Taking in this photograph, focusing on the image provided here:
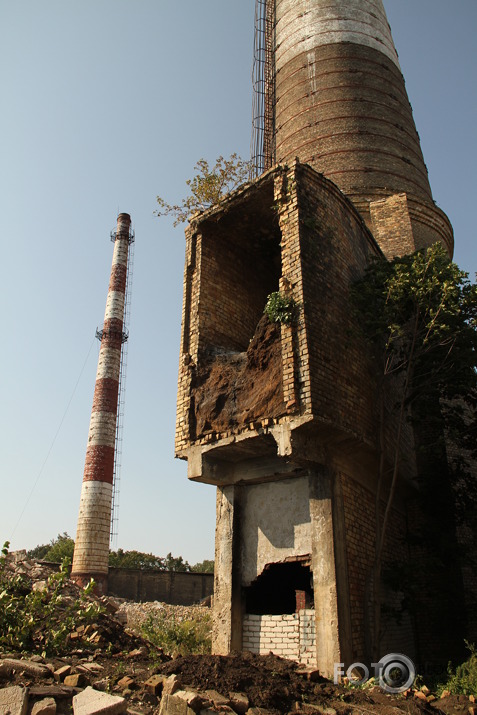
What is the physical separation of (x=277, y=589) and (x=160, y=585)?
2256 centimetres

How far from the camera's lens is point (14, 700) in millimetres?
4273

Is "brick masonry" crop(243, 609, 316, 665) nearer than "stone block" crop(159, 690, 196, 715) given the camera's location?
No

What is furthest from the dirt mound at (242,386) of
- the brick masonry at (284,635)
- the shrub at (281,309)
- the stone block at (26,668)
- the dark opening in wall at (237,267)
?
the stone block at (26,668)

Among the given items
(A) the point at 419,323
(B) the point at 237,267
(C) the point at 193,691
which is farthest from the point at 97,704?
(B) the point at 237,267

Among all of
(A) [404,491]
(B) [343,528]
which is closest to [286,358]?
(B) [343,528]

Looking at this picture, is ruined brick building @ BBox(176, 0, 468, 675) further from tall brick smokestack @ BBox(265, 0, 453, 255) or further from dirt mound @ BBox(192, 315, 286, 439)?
tall brick smokestack @ BBox(265, 0, 453, 255)

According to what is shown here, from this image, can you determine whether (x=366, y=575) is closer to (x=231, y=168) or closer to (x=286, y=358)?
(x=286, y=358)

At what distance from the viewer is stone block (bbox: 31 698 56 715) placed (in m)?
4.16

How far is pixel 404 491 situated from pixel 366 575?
3.04m

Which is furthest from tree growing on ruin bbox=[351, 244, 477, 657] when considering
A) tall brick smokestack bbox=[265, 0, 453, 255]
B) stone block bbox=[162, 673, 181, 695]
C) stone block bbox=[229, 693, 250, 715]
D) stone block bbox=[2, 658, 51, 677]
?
tall brick smokestack bbox=[265, 0, 453, 255]

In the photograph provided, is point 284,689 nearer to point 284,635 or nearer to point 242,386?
point 284,635

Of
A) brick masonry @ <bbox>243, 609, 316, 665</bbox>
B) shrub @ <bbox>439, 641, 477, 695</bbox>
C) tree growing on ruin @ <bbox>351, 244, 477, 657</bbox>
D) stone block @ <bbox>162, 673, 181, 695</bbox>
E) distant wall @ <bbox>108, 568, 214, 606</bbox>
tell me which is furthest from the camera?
distant wall @ <bbox>108, 568, 214, 606</bbox>

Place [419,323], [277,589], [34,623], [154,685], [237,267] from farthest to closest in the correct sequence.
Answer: [237,267], [419,323], [277,589], [34,623], [154,685]

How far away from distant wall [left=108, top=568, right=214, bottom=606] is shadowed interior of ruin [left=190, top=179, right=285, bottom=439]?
2173 cm
